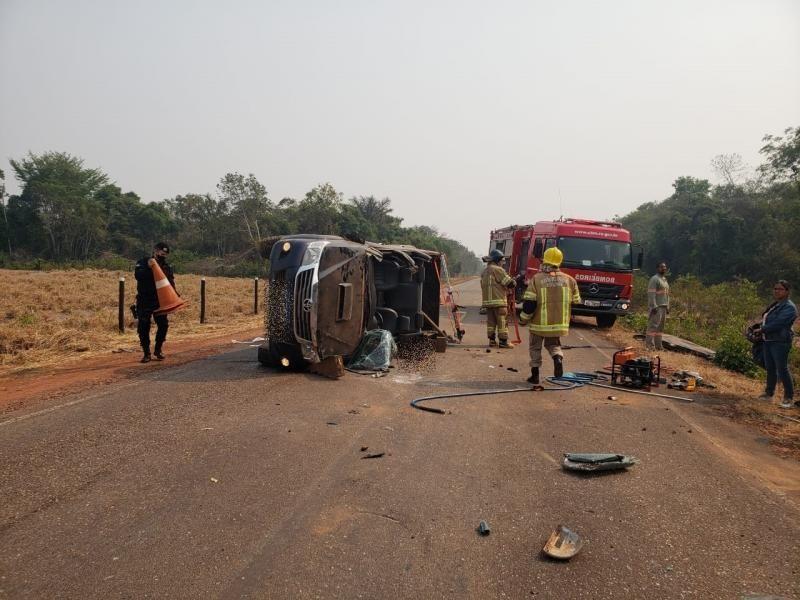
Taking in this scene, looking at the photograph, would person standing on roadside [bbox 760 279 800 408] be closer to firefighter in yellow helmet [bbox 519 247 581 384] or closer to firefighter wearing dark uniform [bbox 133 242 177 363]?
firefighter in yellow helmet [bbox 519 247 581 384]

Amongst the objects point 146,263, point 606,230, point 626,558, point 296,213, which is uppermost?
point 296,213

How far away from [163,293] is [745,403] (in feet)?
27.5

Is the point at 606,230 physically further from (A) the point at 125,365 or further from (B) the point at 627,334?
(A) the point at 125,365

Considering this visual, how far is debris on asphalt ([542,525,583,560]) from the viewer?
10.6 feet

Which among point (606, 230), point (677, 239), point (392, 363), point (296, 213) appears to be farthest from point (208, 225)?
point (392, 363)

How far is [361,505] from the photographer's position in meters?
3.78

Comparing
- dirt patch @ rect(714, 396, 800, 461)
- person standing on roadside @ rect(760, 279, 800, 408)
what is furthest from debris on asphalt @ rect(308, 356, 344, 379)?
person standing on roadside @ rect(760, 279, 800, 408)

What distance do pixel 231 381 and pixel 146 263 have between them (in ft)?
8.45

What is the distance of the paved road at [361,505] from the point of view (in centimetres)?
295

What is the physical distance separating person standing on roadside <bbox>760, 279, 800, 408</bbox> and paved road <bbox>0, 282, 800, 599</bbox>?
1939mm

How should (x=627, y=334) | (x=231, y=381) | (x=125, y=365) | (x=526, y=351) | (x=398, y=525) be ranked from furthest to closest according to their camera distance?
(x=627, y=334) → (x=526, y=351) → (x=125, y=365) → (x=231, y=381) → (x=398, y=525)

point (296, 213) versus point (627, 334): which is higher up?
point (296, 213)

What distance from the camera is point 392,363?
29.8 ft

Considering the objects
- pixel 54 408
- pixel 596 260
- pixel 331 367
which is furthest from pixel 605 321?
pixel 54 408
